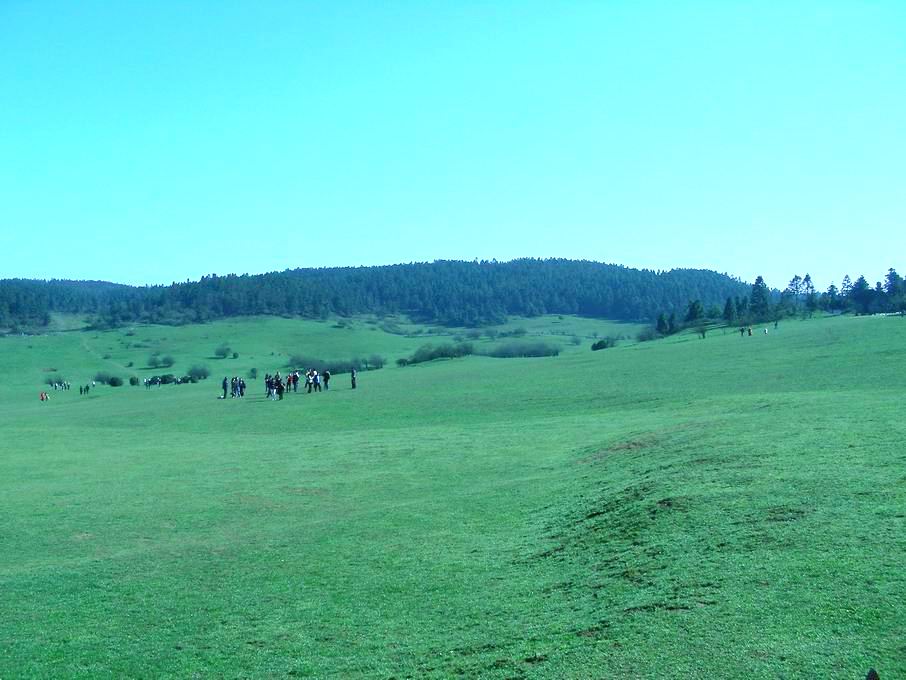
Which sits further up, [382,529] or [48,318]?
[48,318]

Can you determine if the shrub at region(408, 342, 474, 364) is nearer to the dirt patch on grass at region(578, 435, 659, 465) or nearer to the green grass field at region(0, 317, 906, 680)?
the green grass field at region(0, 317, 906, 680)

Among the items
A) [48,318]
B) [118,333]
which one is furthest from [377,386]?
[48,318]

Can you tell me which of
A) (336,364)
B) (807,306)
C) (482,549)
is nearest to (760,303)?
(807,306)

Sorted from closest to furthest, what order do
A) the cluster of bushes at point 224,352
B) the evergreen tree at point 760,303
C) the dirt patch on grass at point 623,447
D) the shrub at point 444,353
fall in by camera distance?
the dirt patch on grass at point 623,447 → the shrub at point 444,353 → the evergreen tree at point 760,303 → the cluster of bushes at point 224,352

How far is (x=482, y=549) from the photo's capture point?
14.4m

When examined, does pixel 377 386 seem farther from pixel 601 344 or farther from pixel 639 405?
pixel 601 344

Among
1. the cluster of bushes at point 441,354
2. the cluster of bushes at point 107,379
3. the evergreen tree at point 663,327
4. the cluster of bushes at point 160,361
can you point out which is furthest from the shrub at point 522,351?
the cluster of bushes at point 160,361

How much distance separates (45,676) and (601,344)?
10235 centimetres

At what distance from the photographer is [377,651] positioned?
9.84 m

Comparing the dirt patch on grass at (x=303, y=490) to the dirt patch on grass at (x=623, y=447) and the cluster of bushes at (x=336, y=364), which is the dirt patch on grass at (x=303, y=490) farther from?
the cluster of bushes at (x=336, y=364)

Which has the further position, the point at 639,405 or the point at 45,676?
the point at 639,405

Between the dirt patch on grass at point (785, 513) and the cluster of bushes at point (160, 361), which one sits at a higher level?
the cluster of bushes at point (160, 361)

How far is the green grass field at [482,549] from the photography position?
8.68 metres

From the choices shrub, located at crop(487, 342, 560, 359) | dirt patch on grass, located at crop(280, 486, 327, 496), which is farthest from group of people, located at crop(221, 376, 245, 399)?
shrub, located at crop(487, 342, 560, 359)
